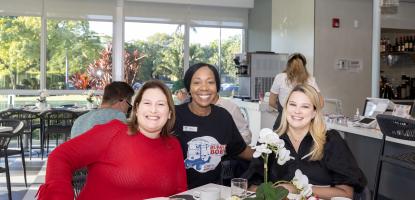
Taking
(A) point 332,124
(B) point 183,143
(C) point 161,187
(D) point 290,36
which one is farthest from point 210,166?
(D) point 290,36

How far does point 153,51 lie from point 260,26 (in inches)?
91.5

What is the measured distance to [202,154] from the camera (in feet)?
8.23

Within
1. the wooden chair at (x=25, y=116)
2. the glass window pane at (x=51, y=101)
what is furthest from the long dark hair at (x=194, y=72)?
the glass window pane at (x=51, y=101)

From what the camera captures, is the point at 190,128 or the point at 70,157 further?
the point at 190,128

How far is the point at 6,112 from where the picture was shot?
6.79 m

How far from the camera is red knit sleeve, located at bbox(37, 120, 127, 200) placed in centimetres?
176

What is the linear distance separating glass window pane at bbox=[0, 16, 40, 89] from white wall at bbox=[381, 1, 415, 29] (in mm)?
6317

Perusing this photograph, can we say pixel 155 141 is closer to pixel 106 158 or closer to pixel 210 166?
pixel 106 158

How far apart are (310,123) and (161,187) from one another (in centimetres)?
87

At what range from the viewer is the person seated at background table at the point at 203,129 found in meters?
2.50

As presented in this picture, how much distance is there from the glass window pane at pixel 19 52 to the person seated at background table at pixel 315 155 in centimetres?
704

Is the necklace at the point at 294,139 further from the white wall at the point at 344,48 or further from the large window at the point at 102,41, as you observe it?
the large window at the point at 102,41

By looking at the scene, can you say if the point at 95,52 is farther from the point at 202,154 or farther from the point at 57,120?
the point at 202,154

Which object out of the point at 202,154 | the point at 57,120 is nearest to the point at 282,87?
the point at 202,154
